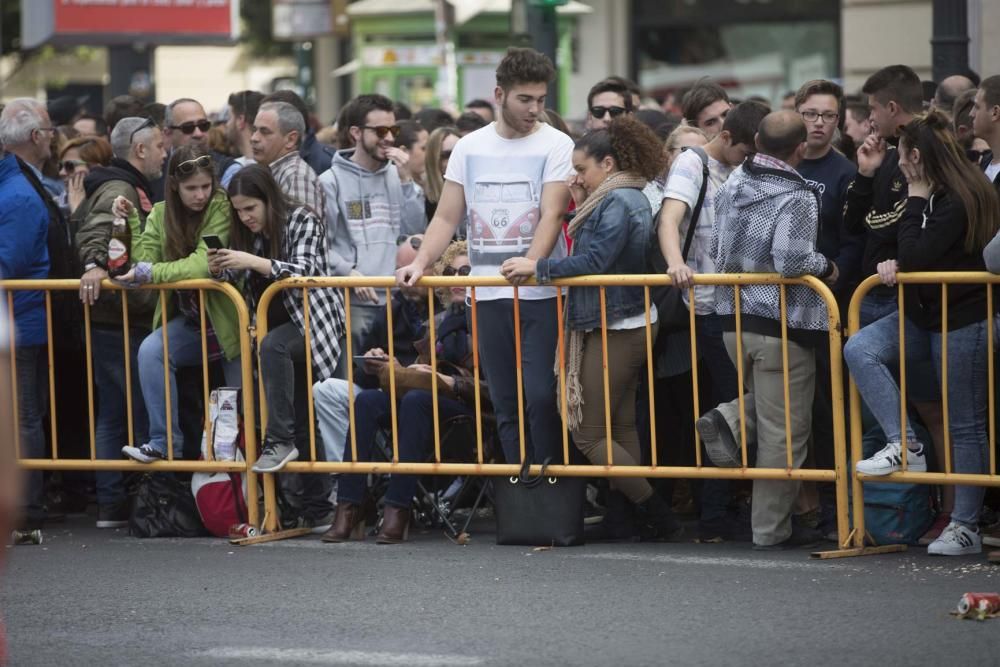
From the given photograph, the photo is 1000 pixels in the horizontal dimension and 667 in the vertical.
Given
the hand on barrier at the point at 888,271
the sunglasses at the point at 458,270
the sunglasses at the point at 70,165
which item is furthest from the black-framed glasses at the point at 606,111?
the sunglasses at the point at 70,165

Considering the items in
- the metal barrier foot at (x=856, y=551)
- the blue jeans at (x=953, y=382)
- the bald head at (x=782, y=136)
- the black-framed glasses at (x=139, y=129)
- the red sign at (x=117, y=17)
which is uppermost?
the red sign at (x=117, y=17)

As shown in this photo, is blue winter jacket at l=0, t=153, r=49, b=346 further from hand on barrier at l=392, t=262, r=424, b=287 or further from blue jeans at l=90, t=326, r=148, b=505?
hand on barrier at l=392, t=262, r=424, b=287

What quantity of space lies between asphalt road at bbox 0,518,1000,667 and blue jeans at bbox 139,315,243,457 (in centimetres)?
68

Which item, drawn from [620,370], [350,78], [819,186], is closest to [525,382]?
[620,370]

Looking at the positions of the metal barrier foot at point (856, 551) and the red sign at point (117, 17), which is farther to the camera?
the red sign at point (117, 17)

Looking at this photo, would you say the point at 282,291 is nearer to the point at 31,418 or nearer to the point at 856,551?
the point at 31,418

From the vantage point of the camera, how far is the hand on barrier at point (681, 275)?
767 cm

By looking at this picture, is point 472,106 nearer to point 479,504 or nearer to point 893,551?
point 479,504

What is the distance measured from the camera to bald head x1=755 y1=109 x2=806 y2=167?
7695 mm

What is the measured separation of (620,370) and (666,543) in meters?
0.87

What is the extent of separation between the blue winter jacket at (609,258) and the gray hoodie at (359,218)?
1.76 meters

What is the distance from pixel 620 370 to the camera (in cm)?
802

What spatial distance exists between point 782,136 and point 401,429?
89.7 inches

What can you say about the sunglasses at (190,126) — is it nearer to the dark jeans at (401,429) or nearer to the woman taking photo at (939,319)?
the dark jeans at (401,429)
